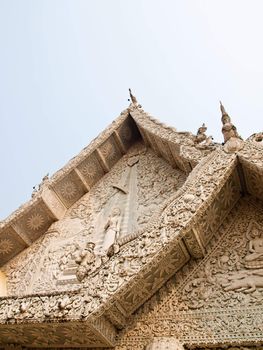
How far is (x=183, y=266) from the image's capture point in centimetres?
356

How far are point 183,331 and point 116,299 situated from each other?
0.70 metres

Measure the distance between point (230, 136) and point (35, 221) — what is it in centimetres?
368

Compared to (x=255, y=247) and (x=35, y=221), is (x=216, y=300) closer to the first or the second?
(x=255, y=247)

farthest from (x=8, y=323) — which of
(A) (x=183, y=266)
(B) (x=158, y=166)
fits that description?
(B) (x=158, y=166)

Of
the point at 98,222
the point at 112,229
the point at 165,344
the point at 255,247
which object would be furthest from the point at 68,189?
the point at 165,344

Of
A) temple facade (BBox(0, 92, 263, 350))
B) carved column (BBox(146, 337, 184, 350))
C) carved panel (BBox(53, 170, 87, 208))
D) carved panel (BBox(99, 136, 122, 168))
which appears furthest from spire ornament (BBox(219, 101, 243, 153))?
carved panel (BBox(53, 170, 87, 208))

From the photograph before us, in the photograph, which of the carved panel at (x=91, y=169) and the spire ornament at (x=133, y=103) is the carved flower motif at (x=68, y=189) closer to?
the carved panel at (x=91, y=169)

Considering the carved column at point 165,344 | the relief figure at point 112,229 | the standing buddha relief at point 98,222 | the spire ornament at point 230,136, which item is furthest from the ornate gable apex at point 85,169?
the carved column at point 165,344

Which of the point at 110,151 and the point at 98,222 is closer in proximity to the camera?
the point at 98,222

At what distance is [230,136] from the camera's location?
13.0ft

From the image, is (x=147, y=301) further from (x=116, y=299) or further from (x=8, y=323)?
(x=8, y=323)

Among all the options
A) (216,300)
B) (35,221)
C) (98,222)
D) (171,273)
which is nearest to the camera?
(216,300)

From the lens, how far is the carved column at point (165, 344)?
2.79m

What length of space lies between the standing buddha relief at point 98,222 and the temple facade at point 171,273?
25 millimetres
